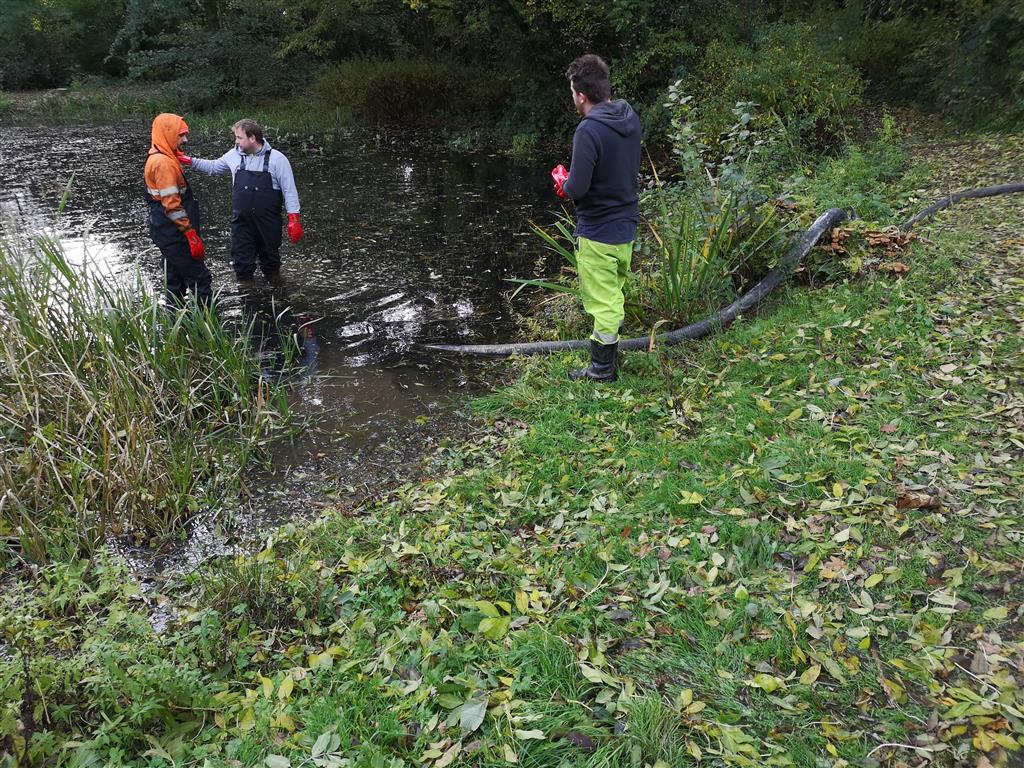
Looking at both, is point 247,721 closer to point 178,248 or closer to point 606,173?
point 606,173

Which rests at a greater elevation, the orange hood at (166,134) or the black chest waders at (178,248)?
the orange hood at (166,134)

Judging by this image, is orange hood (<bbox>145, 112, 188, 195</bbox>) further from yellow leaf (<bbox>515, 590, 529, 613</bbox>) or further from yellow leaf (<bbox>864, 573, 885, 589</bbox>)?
yellow leaf (<bbox>864, 573, 885, 589</bbox>)

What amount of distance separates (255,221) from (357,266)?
1.65 meters

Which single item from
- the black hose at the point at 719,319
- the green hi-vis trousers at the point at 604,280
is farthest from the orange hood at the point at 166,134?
the green hi-vis trousers at the point at 604,280

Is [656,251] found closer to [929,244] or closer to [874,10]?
[929,244]

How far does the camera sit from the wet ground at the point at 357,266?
487 cm

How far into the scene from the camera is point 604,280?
4926 millimetres

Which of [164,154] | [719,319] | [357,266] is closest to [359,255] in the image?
[357,266]

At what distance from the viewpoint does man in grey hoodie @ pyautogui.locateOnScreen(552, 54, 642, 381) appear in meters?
4.54

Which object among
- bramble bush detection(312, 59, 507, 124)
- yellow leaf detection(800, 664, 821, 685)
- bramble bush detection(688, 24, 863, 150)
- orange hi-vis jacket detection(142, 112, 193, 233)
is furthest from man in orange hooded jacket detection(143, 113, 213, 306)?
bramble bush detection(312, 59, 507, 124)

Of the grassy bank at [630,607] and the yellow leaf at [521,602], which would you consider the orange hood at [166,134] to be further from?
the yellow leaf at [521,602]

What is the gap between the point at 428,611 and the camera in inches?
123

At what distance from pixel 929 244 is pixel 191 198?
21.1 feet

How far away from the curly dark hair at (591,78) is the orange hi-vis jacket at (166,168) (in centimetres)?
328
